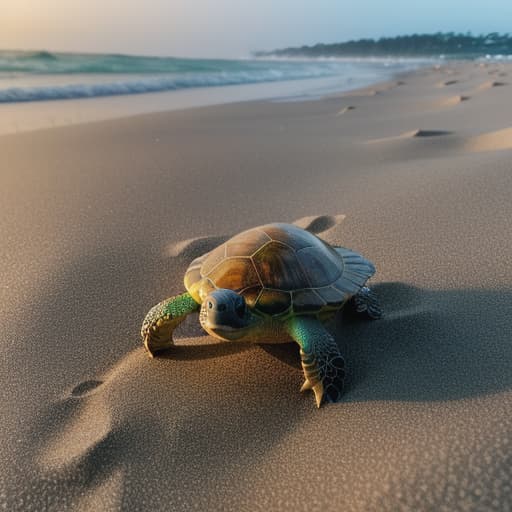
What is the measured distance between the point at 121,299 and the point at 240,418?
3.86 ft

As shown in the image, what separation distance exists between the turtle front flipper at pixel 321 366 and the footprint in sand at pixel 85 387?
36.2 inches

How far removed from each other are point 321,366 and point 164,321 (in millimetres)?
724

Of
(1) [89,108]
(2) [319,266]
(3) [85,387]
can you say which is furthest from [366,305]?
(1) [89,108]

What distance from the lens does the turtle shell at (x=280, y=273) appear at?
78.2 inches

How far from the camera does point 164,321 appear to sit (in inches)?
80.3

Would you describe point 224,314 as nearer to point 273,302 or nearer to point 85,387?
point 273,302

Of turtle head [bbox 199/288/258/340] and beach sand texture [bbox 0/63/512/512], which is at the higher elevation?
turtle head [bbox 199/288/258/340]

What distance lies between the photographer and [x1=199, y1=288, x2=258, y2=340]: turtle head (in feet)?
5.73

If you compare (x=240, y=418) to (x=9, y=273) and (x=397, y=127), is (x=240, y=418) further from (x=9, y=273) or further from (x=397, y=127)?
(x=397, y=127)

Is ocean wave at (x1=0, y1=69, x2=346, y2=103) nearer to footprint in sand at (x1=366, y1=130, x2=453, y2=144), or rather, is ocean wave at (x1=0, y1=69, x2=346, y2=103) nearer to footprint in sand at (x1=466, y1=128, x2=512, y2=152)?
footprint in sand at (x1=366, y1=130, x2=453, y2=144)

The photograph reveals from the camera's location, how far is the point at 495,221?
301 centimetres

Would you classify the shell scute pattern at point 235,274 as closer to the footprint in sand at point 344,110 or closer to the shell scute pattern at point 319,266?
the shell scute pattern at point 319,266

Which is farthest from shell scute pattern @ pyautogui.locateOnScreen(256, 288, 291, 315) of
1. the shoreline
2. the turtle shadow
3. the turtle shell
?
the shoreline

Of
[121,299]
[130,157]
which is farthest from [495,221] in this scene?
[130,157]
